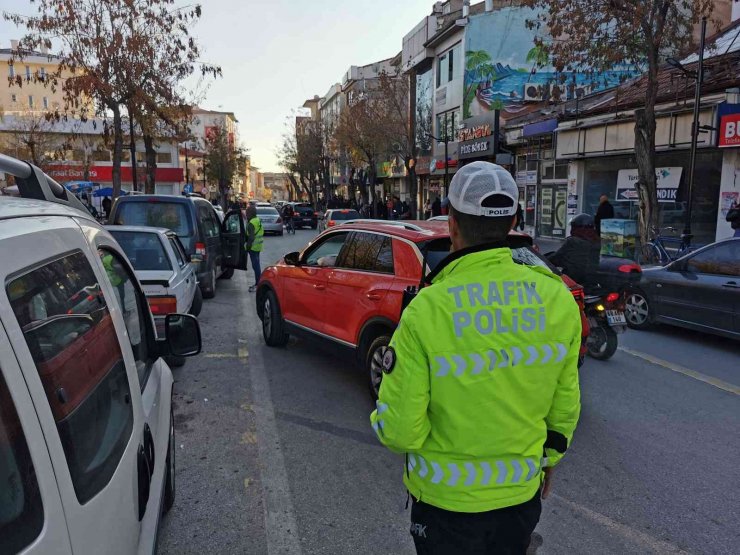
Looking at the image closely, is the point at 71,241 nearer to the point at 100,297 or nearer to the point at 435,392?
the point at 100,297

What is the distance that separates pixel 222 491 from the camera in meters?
3.72

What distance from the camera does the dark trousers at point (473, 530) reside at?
1.73 m

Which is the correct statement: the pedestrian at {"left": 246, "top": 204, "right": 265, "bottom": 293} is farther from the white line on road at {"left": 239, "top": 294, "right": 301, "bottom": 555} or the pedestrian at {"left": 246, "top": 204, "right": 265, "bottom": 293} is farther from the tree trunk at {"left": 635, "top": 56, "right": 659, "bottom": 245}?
the tree trunk at {"left": 635, "top": 56, "right": 659, "bottom": 245}

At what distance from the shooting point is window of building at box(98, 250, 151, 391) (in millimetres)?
2663

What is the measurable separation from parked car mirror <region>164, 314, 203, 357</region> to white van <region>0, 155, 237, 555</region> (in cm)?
51

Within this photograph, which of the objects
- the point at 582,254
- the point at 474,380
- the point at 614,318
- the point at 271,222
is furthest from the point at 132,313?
the point at 271,222

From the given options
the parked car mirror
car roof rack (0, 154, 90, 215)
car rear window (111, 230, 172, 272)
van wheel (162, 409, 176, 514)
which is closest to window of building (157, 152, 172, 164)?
car rear window (111, 230, 172, 272)

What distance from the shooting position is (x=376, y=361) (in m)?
5.17

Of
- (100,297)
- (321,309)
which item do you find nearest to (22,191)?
(100,297)

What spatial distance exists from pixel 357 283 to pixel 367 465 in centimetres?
196

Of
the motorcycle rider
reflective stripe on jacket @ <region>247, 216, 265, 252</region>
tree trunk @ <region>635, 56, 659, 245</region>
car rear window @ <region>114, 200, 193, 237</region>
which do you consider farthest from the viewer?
tree trunk @ <region>635, 56, 659, 245</region>

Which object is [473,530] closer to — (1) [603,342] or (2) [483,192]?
(2) [483,192]

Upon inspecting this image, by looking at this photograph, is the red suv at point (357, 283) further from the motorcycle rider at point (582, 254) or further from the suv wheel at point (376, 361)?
the motorcycle rider at point (582, 254)

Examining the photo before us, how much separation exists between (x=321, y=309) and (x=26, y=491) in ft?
16.5
